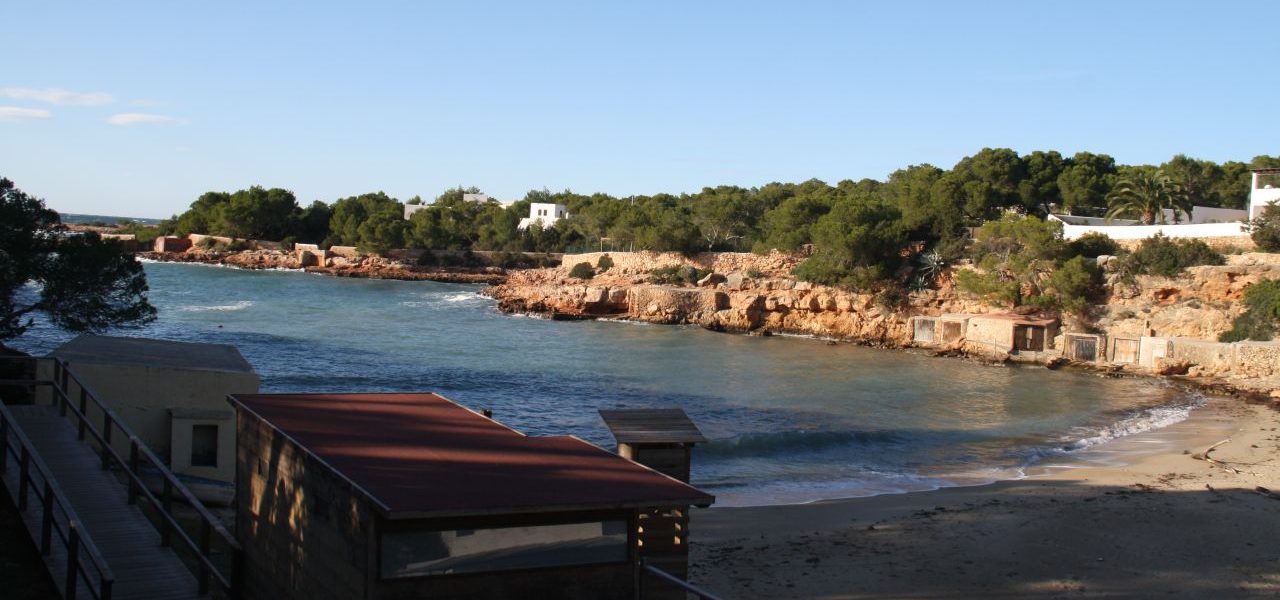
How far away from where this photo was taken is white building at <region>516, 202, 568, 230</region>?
9838 cm

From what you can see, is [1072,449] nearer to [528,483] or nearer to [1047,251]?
[528,483]

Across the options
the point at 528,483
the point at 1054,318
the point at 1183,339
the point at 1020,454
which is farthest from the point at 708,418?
the point at 1054,318

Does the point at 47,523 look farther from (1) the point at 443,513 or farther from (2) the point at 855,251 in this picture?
(2) the point at 855,251

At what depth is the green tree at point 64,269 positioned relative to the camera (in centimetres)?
2008

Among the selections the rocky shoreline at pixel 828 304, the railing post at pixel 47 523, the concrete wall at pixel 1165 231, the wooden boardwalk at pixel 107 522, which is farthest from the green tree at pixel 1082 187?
the railing post at pixel 47 523

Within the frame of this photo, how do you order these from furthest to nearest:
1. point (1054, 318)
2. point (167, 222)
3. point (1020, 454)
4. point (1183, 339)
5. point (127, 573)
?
point (167, 222) → point (1054, 318) → point (1183, 339) → point (1020, 454) → point (127, 573)

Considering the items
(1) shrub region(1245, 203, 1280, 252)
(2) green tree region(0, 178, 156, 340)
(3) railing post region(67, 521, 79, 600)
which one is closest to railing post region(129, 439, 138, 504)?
(3) railing post region(67, 521, 79, 600)

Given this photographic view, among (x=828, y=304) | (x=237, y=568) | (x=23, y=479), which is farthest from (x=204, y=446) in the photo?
(x=828, y=304)

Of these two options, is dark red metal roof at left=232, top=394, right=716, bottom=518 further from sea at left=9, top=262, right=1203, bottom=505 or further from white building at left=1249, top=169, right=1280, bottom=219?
white building at left=1249, top=169, right=1280, bottom=219

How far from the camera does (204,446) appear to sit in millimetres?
15555

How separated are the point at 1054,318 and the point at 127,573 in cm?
4341

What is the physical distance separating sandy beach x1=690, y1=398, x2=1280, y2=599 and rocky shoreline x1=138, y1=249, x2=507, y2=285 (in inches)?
2560

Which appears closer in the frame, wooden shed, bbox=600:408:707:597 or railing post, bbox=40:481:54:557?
railing post, bbox=40:481:54:557

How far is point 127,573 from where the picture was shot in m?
8.12
